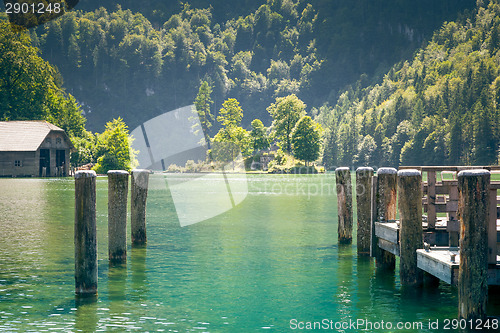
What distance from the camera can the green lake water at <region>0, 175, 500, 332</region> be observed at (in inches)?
476

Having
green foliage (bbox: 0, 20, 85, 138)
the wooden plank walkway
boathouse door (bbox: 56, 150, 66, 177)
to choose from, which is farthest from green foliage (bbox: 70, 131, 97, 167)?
the wooden plank walkway

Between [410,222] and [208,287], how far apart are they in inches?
203

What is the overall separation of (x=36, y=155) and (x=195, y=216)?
187 ft

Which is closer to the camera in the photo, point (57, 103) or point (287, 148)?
point (57, 103)

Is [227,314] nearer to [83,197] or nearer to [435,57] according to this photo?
[83,197]

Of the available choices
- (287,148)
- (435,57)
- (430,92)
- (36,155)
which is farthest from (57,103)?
(435,57)

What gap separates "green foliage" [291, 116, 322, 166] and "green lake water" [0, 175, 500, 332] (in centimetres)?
9593

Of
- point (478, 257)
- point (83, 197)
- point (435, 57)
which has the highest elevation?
point (435, 57)

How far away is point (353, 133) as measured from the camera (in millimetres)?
175375

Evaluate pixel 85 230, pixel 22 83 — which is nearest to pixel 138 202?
pixel 85 230

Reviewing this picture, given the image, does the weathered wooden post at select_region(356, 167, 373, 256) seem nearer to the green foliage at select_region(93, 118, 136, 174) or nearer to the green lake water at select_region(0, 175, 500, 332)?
the green lake water at select_region(0, 175, 500, 332)

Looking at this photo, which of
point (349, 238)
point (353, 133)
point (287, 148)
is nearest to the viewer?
point (349, 238)

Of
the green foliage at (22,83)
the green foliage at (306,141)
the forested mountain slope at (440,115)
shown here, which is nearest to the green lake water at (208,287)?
the green foliage at (22,83)

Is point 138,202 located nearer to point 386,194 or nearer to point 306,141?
point 386,194
